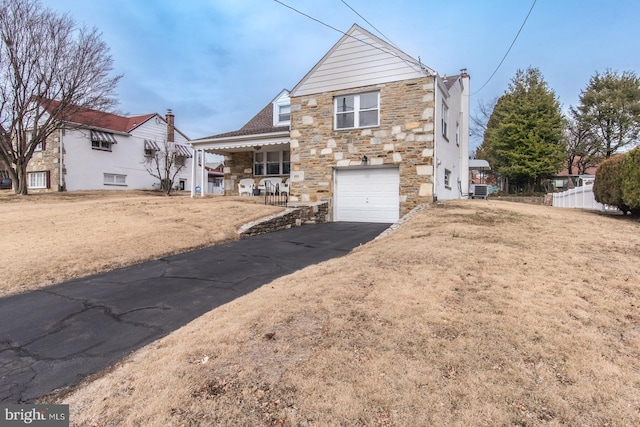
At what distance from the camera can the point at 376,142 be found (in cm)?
1255

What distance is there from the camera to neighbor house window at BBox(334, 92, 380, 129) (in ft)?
41.8

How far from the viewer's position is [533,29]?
432 inches

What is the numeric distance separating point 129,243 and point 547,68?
28.0m

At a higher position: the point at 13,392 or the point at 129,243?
the point at 129,243

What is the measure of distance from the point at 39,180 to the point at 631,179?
3159cm

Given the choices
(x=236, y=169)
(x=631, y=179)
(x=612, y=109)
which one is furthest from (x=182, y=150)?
(x=612, y=109)

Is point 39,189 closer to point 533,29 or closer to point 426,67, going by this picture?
point 426,67

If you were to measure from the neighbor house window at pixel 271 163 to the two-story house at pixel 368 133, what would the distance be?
2389 millimetres

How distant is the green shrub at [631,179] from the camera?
9219 mm

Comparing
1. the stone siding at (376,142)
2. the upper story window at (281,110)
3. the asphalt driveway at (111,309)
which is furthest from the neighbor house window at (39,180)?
the asphalt driveway at (111,309)

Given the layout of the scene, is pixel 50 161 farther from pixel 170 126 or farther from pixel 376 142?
pixel 376 142

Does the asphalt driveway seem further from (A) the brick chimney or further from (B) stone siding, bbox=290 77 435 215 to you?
(A) the brick chimney

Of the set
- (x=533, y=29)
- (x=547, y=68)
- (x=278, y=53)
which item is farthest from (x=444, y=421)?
(x=547, y=68)

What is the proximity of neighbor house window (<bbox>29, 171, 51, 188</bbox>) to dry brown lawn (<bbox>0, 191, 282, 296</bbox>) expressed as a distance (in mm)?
15962
